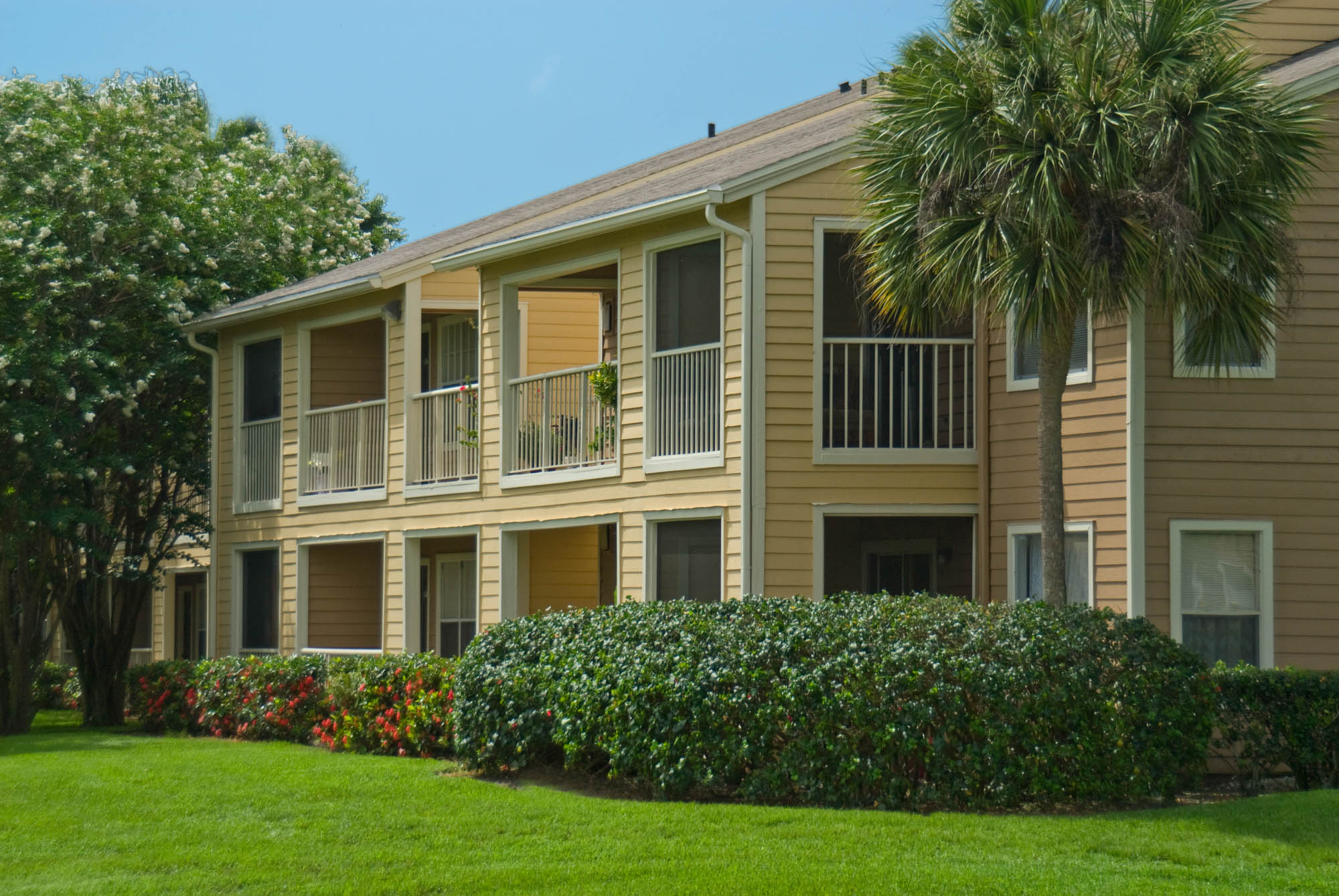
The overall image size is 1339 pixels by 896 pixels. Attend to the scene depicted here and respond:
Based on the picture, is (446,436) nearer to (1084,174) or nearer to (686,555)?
(686,555)

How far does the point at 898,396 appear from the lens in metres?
14.8

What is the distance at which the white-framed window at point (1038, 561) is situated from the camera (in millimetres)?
13695

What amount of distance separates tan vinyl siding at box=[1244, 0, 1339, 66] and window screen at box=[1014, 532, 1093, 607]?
5.34 meters

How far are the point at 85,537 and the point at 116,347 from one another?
110 inches

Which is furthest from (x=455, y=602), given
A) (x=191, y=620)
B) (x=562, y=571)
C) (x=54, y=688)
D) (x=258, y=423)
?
(x=54, y=688)

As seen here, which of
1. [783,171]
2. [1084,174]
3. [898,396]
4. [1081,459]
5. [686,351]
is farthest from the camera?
[686,351]

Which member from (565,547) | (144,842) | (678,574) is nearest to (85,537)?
(565,547)

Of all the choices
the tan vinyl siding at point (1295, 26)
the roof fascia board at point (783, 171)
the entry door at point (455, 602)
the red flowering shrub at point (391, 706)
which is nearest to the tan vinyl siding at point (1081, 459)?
the roof fascia board at point (783, 171)

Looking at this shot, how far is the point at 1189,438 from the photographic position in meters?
13.5

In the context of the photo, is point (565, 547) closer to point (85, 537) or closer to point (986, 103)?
Result: point (85, 537)

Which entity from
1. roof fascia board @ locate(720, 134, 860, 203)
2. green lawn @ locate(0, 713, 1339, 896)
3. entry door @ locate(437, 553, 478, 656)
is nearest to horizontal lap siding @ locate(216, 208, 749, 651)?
roof fascia board @ locate(720, 134, 860, 203)

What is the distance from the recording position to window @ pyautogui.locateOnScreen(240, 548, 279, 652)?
2106 centimetres

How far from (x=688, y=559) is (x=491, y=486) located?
349 cm

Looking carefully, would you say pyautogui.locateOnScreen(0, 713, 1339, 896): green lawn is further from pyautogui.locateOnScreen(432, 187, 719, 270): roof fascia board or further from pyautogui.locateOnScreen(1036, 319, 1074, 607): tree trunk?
pyautogui.locateOnScreen(432, 187, 719, 270): roof fascia board
